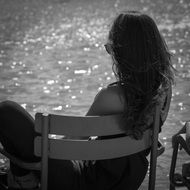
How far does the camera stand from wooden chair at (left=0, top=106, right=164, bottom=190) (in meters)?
2.42

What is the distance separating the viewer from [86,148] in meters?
2.51

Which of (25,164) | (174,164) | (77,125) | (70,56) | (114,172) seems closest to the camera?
(77,125)

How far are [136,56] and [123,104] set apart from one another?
219mm

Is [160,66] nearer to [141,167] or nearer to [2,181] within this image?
[141,167]

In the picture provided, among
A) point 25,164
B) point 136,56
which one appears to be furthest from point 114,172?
point 136,56

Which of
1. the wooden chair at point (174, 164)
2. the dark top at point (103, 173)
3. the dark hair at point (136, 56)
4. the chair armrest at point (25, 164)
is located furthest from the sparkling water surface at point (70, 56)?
the chair armrest at point (25, 164)

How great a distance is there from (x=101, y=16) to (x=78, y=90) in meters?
5.23

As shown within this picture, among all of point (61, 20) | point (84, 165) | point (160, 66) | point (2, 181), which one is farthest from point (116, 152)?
point (61, 20)

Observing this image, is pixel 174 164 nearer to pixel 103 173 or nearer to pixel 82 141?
pixel 103 173

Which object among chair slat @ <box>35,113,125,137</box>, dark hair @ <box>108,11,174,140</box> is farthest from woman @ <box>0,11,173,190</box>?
chair slat @ <box>35,113,125,137</box>

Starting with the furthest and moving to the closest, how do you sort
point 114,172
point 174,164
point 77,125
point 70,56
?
point 70,56 → point 174,164 → point 114,172 → point 77,125

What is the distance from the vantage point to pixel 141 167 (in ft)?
9.10

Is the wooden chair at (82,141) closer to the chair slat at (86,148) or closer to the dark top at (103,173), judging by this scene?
the chair slat at (86,148)

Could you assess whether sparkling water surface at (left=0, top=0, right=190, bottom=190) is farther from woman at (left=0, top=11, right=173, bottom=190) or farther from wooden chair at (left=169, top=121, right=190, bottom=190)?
woman at (left=0, top=11, right=173, bottom=190)
